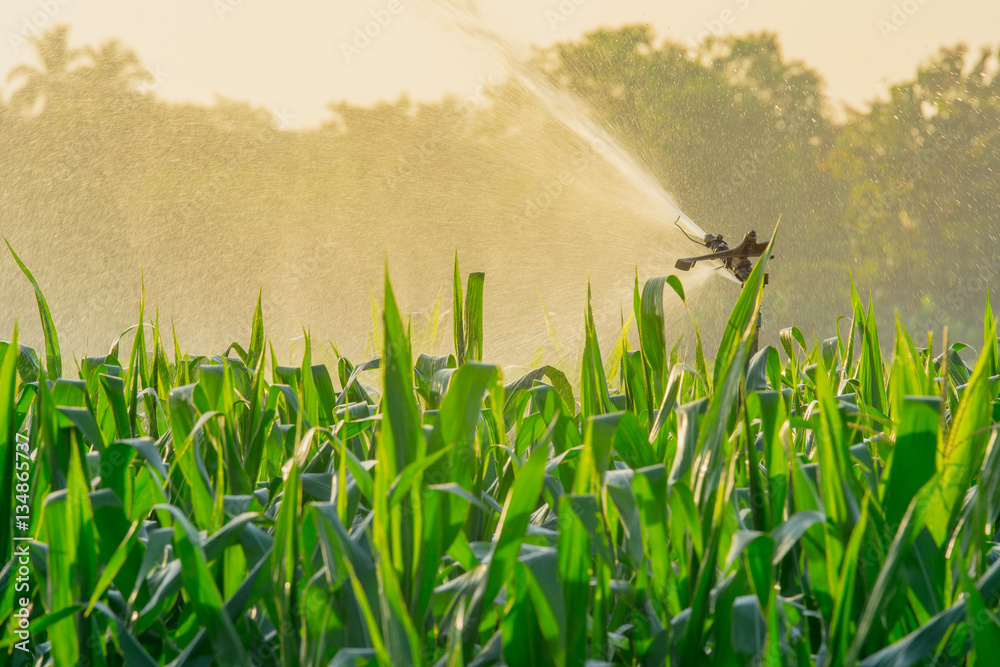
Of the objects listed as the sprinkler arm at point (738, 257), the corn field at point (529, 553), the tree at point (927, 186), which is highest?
the tree at point (927, 186)

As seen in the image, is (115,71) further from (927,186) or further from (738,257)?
Result: (927,186)

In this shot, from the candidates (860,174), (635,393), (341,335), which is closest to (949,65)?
(860,174)

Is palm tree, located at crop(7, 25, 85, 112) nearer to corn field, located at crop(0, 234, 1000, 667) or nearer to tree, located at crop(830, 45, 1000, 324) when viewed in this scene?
corn field, located at crop(0, 234, 1000, 667)

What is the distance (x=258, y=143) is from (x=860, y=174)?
12.2 metres

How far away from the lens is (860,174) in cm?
1492

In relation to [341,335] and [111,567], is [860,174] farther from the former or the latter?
[111,567]

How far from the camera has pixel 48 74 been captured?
10.2 metres

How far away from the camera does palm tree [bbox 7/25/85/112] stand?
32.3 feet

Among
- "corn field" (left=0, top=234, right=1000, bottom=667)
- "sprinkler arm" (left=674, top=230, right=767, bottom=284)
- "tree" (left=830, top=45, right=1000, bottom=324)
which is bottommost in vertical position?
"corn field" (left=0, top=234, right=1000, bottom=667)

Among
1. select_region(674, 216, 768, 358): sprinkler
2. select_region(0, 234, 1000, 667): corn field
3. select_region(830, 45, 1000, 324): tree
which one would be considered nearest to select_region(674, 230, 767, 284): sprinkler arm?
select_region(674, 216, 768, 358): sprinkler

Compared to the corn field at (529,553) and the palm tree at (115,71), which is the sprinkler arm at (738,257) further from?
the palm tree at (115,71)

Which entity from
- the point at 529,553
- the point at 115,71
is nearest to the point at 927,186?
the point at 115,71

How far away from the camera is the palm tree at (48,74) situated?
984 centimetres

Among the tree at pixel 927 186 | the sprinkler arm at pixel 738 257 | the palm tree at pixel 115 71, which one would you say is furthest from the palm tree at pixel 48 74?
the tree at pixel 927 186
